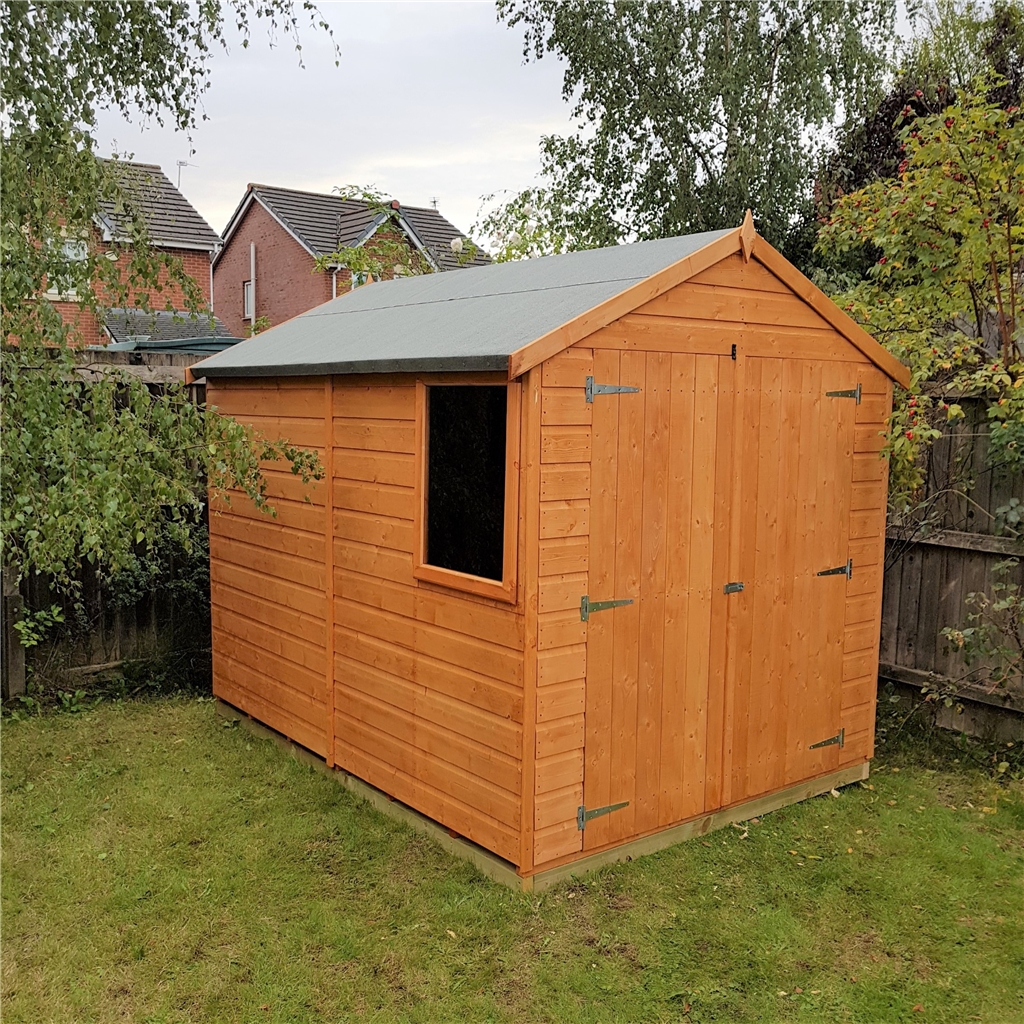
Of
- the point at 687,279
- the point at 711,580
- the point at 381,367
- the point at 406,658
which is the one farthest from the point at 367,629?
the point at 687,279

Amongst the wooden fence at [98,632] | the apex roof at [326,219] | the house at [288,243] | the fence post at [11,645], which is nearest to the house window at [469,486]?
the wooden fence at [98,632]

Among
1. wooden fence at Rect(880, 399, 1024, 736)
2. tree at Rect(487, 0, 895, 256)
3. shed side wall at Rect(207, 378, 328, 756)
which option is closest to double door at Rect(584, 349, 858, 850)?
wooden fence at Rect(880, 399, 1024, 736)

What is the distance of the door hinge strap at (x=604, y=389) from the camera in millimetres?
4266

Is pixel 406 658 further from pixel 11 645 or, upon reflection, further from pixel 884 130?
pixel 884 130

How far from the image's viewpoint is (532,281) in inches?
214

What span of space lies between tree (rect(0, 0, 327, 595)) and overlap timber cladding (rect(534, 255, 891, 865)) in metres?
1.76

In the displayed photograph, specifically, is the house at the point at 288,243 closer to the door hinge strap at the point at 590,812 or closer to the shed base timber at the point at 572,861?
the shed base timber at the point at 572,861

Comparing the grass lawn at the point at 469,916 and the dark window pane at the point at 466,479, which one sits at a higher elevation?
the dark window pane at the point at 466,479

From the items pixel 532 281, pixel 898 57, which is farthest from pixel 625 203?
pixel 532 281

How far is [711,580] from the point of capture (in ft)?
15.9

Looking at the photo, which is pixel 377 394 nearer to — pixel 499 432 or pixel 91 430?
pixel 499 432

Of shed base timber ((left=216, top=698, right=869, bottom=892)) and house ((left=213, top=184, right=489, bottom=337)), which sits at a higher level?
house ((left=213, top=184, right=489, bottom=337))

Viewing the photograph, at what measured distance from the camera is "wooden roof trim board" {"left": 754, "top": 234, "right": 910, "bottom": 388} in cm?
483

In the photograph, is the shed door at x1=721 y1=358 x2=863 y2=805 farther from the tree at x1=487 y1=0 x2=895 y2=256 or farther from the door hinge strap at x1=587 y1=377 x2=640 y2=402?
the tree at x1=487 y1=0 x2=895 y2=256
